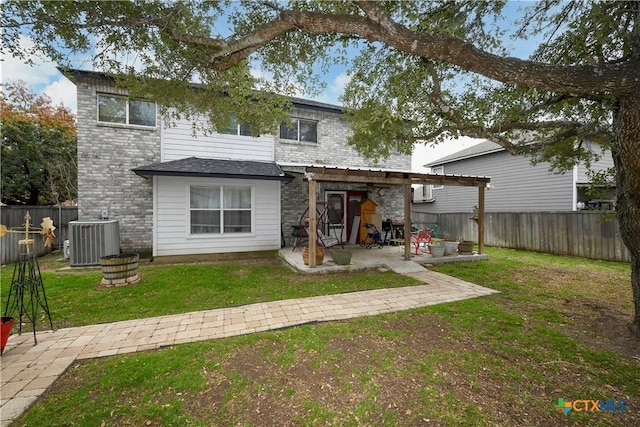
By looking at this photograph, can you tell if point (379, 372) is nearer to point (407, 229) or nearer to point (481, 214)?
point (407, 229)

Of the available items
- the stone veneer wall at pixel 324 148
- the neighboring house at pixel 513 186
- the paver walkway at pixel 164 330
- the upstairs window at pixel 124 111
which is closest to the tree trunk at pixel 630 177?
the paver walkway at pixel 164 330

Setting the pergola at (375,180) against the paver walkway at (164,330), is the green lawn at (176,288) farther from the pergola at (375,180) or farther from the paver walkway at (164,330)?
the pergola at (375,180)

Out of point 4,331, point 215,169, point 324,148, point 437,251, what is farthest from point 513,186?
point 4,331

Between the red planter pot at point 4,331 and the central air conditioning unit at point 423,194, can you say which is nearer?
the red planter pot at point 4,331

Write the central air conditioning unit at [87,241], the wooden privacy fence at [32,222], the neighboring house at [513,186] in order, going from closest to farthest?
the central air conditioning unit at [87,241], the wooden privacy fence at [32,222], the neighboring house at [513,186]

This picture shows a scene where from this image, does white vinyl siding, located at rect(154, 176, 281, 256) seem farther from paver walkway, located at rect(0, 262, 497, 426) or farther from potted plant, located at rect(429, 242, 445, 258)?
potted plant, located at rect(429, 242, 445, 258)

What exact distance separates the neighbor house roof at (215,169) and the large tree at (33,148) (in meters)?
9.90

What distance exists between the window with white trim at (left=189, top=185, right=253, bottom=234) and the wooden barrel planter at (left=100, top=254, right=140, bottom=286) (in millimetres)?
2744

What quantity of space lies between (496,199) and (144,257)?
1685 cm

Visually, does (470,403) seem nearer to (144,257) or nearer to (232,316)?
(232,316)

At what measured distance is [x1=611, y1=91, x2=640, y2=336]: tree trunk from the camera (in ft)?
9.68

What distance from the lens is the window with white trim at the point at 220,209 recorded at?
28.8 ft

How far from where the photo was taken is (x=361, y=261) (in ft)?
25.7

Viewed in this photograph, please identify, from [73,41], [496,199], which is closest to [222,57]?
[73,41]
